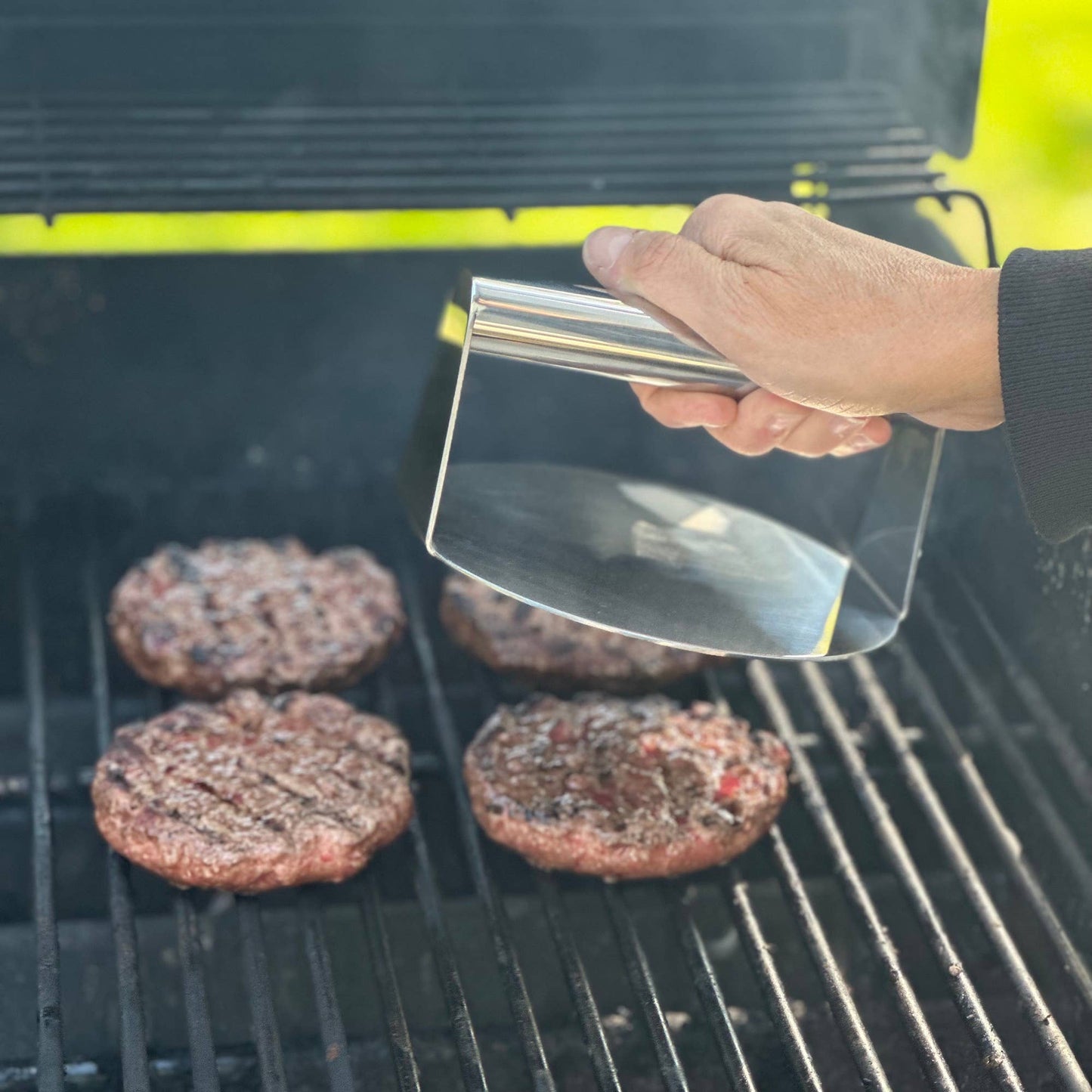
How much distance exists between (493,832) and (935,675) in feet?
3.38

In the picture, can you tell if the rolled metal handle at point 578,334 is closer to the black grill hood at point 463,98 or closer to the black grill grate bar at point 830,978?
the black grill hood at point 463,98

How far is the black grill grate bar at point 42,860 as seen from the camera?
1680 millimetres

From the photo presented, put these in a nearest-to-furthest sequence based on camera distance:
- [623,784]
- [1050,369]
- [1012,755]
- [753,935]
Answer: [1050,369] → [753,935] → [623,784] → [1012,755]

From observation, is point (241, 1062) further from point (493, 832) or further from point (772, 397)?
point (772, 397)

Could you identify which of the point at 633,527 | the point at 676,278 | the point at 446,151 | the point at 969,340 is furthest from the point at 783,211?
the point at 446,151

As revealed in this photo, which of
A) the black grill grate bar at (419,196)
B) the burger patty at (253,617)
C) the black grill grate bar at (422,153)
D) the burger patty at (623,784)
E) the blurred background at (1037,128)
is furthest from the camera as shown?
the blurred background at (1037,128)

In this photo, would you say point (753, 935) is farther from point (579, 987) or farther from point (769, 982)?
point (579, 987)

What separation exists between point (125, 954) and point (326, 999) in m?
0.29

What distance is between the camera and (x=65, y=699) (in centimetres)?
243

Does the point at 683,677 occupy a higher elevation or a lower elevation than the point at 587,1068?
higher

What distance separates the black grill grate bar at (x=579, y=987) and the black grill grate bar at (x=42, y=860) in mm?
660

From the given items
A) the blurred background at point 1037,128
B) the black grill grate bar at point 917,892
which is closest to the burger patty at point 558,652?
the black grill grate bar at point 917,892

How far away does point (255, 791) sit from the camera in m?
2.00

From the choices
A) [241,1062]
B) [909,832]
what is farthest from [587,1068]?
[909,832]
